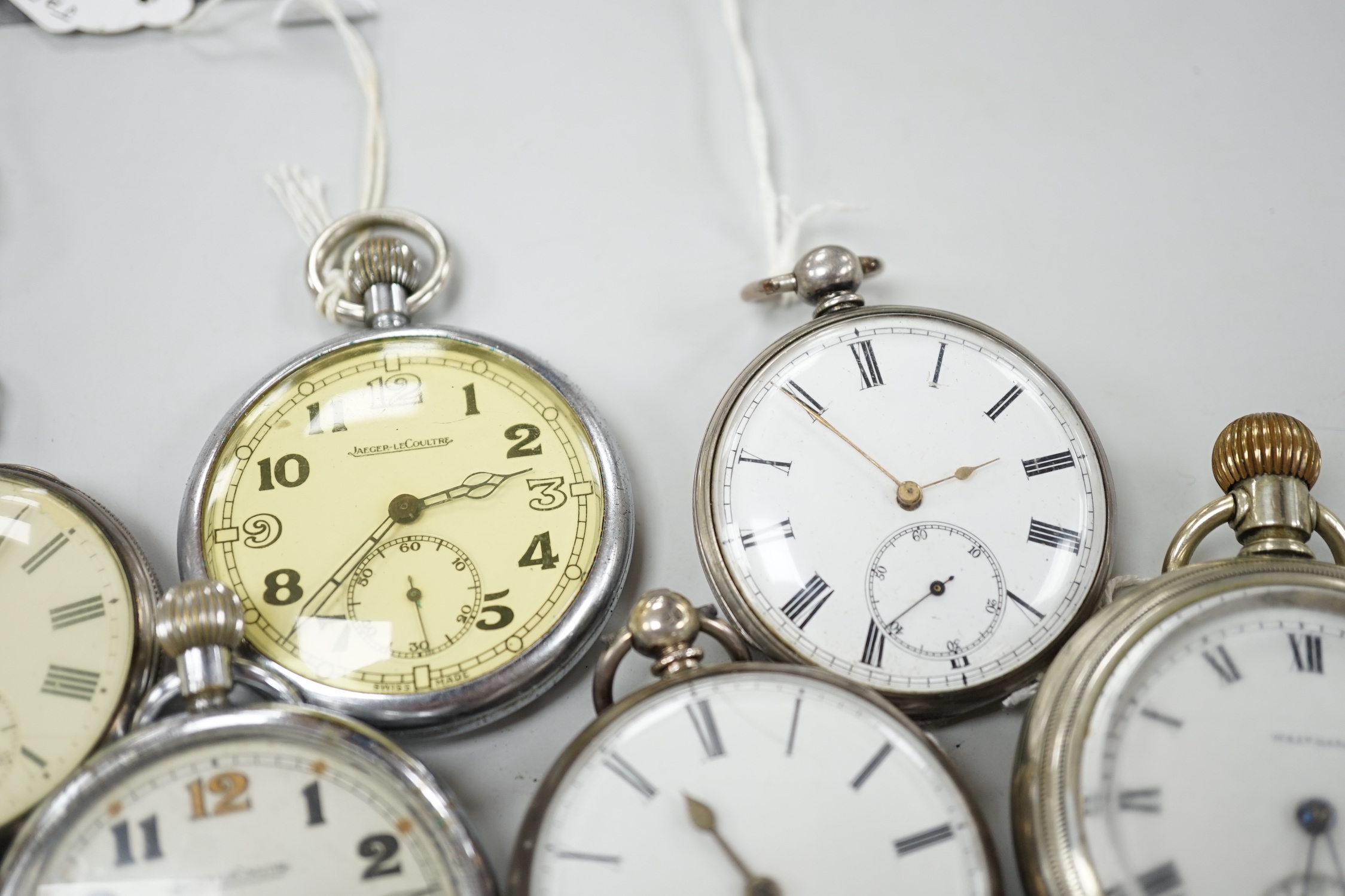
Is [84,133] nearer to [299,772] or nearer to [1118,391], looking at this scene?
[299,772]

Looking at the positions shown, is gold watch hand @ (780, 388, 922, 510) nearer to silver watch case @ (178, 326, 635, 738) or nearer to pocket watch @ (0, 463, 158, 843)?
silver watch case @ (178, 326, 635, 738)

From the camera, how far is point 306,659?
4.20 ft

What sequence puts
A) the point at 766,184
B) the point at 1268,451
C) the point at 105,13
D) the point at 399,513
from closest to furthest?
the point at 1268,451 < the point at 399,513 < the point at 766,184 < the point at 105,13

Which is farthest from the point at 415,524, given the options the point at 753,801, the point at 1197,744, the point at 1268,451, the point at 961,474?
the point at 1268,451

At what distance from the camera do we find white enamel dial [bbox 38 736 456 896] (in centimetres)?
104

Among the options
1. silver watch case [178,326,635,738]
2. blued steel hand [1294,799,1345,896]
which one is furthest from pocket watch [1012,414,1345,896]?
silver watch case [178,326,635,738]

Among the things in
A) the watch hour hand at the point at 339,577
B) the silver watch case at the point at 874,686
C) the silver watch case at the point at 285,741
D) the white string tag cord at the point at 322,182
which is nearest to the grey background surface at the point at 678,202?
the white string tag cord at the point at 322,182

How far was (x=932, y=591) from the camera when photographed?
128 cm

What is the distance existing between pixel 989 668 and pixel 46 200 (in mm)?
1483

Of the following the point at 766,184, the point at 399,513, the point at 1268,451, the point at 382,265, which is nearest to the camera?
the point at 1268,451

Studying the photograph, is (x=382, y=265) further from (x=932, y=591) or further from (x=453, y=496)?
(x=932, y=591)

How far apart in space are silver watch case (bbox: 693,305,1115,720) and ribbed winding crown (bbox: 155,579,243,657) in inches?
20.8

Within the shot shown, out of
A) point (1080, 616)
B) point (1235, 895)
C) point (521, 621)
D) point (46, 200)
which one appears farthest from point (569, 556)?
point (46, 200)

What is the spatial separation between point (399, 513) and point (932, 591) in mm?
648
